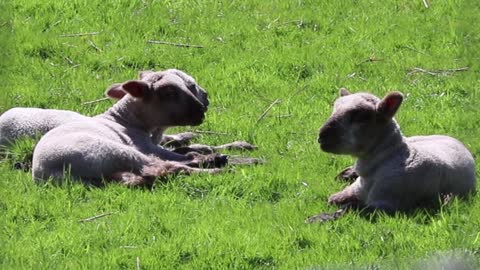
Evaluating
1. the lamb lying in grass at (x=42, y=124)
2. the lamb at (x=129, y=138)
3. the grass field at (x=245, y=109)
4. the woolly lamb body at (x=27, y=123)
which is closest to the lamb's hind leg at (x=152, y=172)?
the lamb at (x=129, y=138)

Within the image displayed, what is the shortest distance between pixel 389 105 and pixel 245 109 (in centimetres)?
300

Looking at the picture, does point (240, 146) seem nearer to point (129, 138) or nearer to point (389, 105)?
point (129, 138)

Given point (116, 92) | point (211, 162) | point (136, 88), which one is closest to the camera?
point (211, 162)

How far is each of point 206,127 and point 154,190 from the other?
6.45 ft

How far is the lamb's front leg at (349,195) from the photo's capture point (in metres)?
6.32

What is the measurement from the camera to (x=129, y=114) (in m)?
8.05

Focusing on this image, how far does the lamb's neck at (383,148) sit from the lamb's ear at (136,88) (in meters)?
2.26

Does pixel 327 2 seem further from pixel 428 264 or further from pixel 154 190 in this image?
pixel 428 264

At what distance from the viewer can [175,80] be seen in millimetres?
7938

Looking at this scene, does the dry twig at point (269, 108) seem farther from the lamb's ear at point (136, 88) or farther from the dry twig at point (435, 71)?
the dry twig at point (435, 71)

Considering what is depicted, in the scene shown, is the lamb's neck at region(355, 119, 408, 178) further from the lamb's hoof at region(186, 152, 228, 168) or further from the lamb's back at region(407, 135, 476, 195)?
the lamb's hoof at region(186, 152, 228, 168)

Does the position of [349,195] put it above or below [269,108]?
above

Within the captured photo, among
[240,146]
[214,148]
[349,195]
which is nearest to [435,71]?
[240,146]

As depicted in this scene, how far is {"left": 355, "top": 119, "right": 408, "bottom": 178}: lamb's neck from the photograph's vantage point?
6301mm
